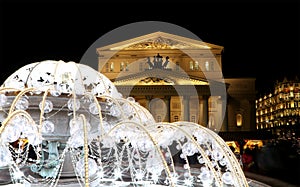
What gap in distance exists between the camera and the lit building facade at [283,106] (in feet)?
252

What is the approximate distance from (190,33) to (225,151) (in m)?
42.4

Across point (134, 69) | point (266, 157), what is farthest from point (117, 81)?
point (266, 157)

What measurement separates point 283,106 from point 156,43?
4607cm

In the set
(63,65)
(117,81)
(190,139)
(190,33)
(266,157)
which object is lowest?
(266,157)

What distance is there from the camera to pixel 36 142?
6.17m

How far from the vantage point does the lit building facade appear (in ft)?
252

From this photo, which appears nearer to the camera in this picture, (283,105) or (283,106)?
(283,106)

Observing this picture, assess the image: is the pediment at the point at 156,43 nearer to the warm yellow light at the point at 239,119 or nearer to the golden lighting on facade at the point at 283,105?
the warm yellow light at the point at 239,119

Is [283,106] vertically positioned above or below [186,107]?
above

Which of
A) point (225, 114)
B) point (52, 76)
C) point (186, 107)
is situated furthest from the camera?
point (225, 114)

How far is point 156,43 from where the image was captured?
4303 centimetres

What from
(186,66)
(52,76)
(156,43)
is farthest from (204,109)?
(52,76)

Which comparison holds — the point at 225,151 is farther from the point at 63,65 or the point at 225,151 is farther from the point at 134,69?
the point at 134,69

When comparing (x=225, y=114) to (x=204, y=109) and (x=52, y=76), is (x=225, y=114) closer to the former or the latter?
(x=204, y=109)
